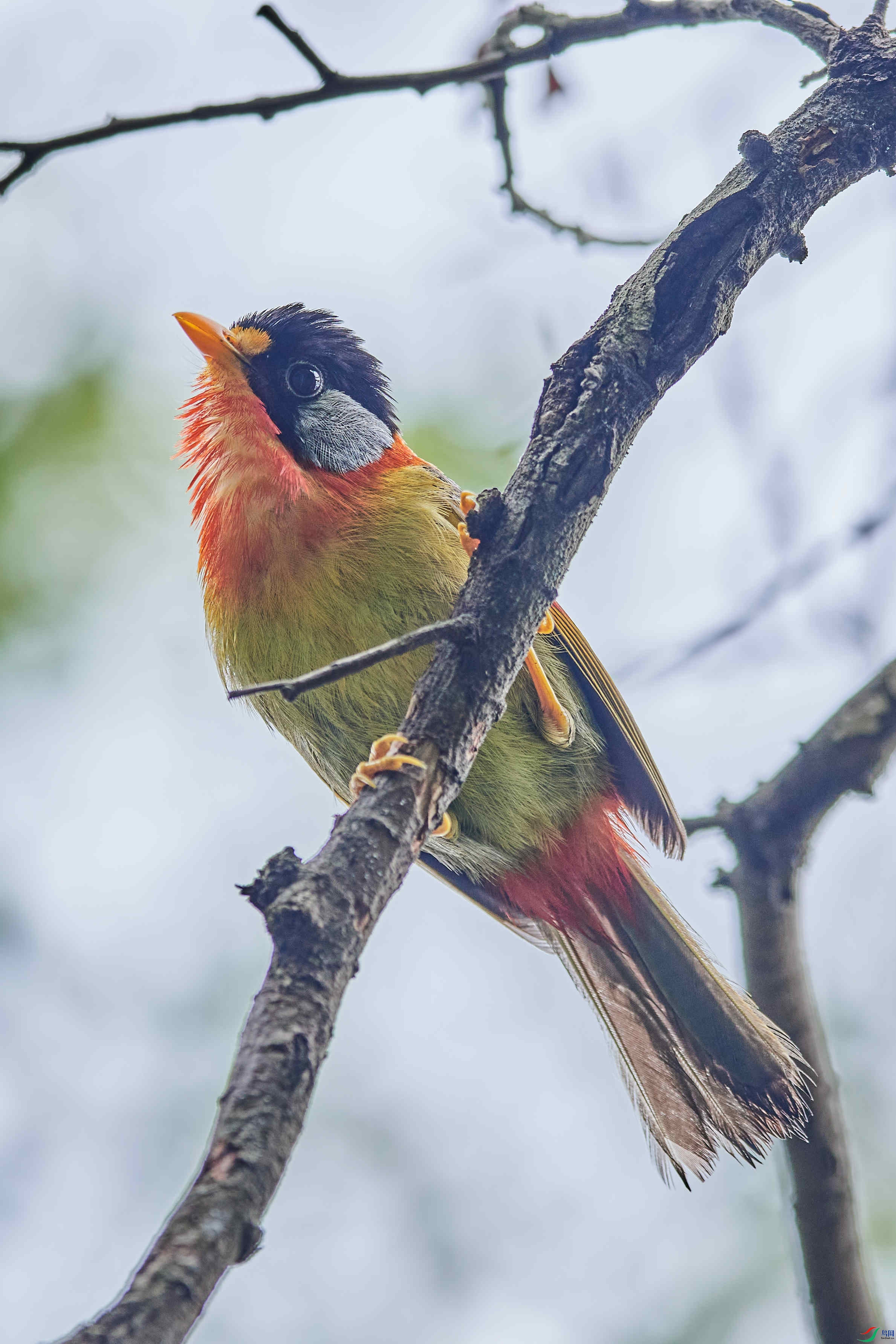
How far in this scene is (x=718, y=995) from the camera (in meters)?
2.86

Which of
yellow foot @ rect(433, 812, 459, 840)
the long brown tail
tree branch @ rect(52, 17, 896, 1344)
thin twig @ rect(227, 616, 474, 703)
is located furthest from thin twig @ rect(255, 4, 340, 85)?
the long brown tail

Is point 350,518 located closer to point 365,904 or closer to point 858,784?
point 858,784

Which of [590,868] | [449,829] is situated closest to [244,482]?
[449,829]

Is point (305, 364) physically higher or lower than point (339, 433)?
higher

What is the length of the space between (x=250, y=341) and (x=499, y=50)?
3.61 ft

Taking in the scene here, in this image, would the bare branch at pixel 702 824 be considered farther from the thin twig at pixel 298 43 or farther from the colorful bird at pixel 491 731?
the thin twig at pixel 298 43

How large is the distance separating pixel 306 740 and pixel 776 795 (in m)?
1.26

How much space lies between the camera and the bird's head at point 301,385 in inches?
129

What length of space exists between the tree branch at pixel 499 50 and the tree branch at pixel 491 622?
0.23 meters

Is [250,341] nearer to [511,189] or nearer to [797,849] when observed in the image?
[511,189]

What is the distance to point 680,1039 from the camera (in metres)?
2.91

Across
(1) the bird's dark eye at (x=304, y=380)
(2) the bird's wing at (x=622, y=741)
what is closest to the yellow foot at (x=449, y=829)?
(2) the bird's wing at (x=622, y=741)

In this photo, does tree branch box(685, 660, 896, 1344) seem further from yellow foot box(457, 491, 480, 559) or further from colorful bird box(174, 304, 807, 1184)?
yellow foot box(457, 491, 480, 559)

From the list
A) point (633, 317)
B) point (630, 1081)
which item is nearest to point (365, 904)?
point (633, 317)
